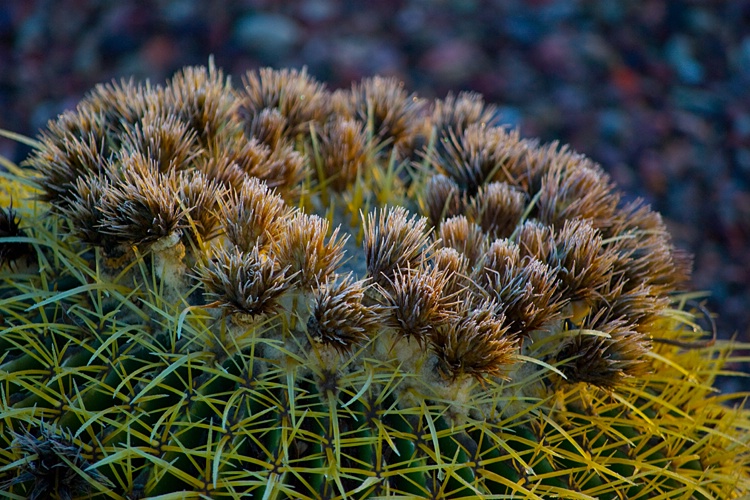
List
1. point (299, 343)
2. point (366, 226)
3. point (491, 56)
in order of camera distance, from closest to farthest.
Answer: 1. point (299, 343)
2. point (366, 226)
3. point (491, 56)

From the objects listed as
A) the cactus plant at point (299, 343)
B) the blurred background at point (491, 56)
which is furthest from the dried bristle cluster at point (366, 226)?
the blurred background at point (491, 56)

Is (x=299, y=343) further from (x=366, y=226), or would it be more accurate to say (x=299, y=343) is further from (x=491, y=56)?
(x=491, y=56)

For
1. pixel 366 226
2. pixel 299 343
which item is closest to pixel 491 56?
pixel 366 226

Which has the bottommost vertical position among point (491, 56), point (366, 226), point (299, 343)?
point (491, 56)

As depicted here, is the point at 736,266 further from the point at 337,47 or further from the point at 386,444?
the point at 386,444

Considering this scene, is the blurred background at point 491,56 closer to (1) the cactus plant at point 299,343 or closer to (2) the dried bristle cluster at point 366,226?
(2) the dried bristle cluster at point 366,226

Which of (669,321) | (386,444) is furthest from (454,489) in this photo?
(669,321)

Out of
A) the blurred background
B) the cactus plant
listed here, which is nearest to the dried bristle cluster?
the cactus plant
